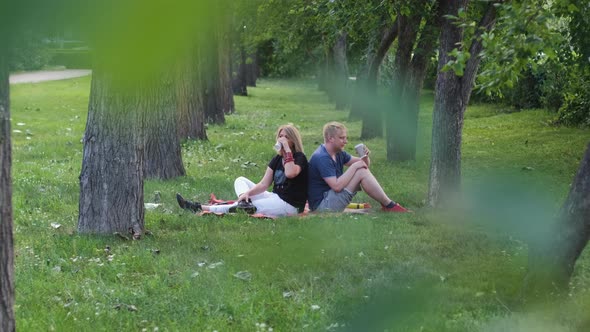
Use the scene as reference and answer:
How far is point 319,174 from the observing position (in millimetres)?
10250

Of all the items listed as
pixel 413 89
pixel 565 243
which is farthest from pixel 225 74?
pixel 565 243

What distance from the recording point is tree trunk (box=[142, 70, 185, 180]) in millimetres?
12812

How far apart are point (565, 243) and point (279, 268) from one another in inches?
91.3

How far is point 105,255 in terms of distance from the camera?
24.8ft

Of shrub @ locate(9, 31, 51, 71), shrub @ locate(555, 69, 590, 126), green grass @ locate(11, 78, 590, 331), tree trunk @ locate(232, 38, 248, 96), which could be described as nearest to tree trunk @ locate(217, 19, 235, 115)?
shrub @ locate(555, 69, 590, 126)

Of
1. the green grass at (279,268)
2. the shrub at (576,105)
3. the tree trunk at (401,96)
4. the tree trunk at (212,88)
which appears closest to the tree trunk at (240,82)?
A: the tree trunk at (212,88)

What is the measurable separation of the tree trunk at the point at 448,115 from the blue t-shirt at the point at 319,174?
1.47 m

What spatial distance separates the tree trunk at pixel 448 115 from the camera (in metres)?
10.5

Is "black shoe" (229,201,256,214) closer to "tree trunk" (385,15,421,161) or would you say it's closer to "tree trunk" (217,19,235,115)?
"tree trunk" (385,15,421,161)

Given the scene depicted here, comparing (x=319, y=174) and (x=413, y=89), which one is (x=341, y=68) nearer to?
(x=413, y=89)

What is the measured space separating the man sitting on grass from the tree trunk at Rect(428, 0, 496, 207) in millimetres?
942

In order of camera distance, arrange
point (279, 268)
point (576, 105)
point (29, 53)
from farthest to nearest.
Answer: point (576, 105), point (279, 268), point (29, 53)

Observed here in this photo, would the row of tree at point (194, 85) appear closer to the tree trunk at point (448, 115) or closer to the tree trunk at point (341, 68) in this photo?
the tree trunk at point (448, 115)

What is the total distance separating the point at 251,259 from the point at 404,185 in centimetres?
612
